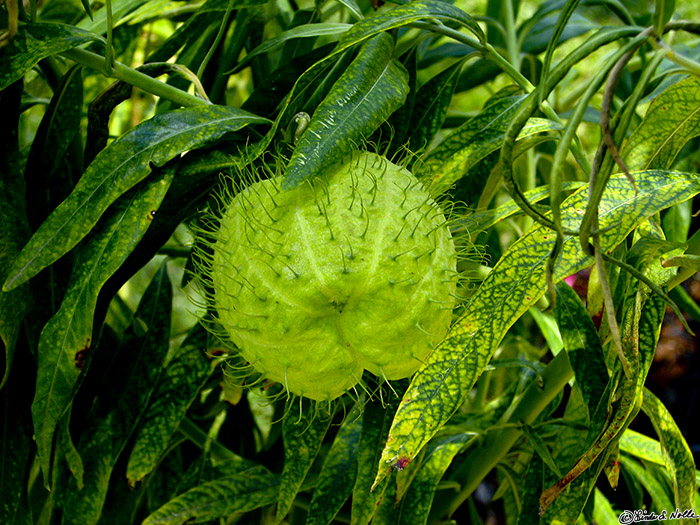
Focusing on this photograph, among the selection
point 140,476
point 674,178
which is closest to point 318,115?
point 674,178

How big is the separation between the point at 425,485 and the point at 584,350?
0.25m

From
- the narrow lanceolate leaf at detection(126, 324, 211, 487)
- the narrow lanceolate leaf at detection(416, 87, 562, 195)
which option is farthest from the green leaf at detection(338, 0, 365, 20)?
the narrow lanceolate leaf at detection(126, 324, 211, 487)

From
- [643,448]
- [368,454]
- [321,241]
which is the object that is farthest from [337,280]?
[643,448]

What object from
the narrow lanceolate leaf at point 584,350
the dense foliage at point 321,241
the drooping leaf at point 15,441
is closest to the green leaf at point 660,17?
the dense foliage at point 321,241

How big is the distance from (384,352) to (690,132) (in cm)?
41

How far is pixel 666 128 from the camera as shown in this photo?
2.30 ft

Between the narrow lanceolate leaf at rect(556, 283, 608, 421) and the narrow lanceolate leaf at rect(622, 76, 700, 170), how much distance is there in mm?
166

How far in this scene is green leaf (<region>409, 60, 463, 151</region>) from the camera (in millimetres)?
798

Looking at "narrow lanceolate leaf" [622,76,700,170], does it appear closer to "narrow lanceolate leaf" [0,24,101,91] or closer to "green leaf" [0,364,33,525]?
"narrow lanceolate leaf" [0,24,101,91]

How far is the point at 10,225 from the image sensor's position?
715mm

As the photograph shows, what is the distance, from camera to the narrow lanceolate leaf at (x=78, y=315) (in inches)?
25.4

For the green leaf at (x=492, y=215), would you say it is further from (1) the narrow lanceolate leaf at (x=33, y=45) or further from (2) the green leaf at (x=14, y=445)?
(2) the green leaf at (x=14, y=445)

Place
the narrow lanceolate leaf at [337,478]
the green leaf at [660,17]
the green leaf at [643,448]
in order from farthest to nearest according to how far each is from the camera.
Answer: the green leaf at [643,448] < the narrow lanceolate leaf at [337,478] < the green leaf at [660,17]

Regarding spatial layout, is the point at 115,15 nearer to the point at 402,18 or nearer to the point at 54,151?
the point at 54,151
